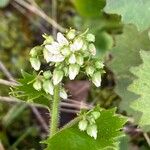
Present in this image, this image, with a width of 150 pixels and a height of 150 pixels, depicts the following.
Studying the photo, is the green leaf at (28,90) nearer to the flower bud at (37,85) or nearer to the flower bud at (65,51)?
the flower bud at (37,85)

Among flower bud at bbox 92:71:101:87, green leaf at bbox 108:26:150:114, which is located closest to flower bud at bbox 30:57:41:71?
flower bud at bbox 92:71:101:87

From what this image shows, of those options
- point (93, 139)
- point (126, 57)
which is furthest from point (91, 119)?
point (126, 57)

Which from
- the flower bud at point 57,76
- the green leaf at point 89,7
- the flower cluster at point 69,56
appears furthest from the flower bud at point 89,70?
the green leaf at point 89,7

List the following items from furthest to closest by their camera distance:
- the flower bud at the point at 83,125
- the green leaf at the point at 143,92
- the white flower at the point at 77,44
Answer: the green leaf at the point at 143,92, the flower bud at the point at 83,125, the white flower at the point at 77,44

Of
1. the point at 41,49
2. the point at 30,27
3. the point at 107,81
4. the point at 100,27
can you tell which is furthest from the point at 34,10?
the point at 41,49

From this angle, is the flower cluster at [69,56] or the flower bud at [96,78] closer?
the flower cluster at [69,56]

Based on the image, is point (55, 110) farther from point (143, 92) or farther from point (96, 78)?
point (143, 92)

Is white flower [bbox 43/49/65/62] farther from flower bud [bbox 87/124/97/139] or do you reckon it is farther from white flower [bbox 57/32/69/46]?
flower bud [bbox 87/124/97/139]
